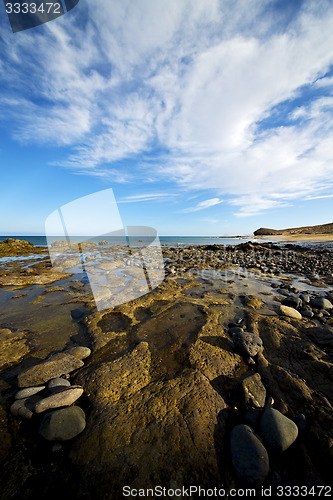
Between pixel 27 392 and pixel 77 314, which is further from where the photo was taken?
pixel 77 314

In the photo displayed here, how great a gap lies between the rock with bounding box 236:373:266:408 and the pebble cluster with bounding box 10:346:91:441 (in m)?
1.95

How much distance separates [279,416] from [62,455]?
7.49ft

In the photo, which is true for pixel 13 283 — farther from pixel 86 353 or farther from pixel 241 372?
pixel 241 372

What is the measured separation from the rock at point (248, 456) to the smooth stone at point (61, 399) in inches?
74.7

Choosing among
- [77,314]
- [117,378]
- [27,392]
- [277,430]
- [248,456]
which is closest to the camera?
[248,456]

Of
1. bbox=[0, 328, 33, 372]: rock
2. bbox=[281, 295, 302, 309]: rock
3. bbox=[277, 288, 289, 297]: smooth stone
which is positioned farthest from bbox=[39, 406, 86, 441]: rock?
bbox=[277, 288, 289, 297]: smooth stone

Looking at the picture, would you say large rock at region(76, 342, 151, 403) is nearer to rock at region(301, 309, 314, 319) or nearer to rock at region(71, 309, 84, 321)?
rock at region(71, 309, 84, 321)

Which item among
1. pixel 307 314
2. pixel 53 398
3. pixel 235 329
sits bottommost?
pixel 307 314

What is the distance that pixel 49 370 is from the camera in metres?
2.72

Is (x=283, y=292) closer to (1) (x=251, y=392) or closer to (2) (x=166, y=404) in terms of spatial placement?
(1) (x=251, y=392)

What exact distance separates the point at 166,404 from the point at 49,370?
183cm

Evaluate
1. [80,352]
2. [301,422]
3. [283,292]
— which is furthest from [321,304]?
[80,352]

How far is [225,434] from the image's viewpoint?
195 cm

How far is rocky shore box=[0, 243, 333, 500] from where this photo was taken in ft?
5.30
